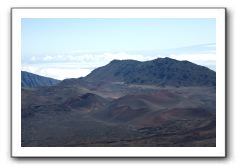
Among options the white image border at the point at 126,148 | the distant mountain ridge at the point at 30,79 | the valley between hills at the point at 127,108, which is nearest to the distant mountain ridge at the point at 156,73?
the valley between hills at the point at 127,108

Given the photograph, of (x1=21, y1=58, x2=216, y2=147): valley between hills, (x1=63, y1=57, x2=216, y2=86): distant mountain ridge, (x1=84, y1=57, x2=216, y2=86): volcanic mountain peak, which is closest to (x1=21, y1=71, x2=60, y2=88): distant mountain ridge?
(x1=21, y1=58, x2=216, y2=147): valley between hills

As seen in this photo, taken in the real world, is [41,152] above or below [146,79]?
below

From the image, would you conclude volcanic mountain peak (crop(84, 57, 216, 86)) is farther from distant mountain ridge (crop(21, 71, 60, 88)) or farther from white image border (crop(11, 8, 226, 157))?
distant mountain ridge (crop(21, 71, 60, 88))

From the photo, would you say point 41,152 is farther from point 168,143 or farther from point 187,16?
point 187,16

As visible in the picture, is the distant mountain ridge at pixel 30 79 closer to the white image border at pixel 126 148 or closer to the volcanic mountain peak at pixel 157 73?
the white image border at pixel 126 148

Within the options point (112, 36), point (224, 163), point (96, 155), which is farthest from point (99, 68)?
point (224, 163)

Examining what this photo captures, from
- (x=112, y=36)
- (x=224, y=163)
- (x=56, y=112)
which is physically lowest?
(x=224, y=163)
